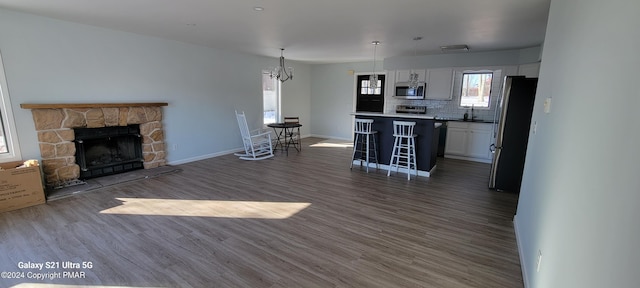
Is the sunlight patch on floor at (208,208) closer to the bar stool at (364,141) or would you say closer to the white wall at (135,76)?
the white wall at (135,76)

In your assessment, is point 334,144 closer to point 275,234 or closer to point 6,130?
point 275,234

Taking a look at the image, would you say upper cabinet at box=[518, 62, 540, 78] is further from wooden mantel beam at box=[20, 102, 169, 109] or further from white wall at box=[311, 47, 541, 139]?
A: wooden mantel beam at box=[20, 102, 169, 109]

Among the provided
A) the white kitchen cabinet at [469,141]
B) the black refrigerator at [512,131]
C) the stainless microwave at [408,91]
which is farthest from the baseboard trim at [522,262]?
the stainless microwave at [408,91]

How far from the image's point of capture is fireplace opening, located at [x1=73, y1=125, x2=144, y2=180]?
4.16 metres

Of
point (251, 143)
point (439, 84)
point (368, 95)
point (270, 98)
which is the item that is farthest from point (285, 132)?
point (439, 84)

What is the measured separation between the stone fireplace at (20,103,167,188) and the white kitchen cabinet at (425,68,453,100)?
18.6 ft

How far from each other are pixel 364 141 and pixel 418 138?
3.18 feet

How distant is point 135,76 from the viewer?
4.62 m

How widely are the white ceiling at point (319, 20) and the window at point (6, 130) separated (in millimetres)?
963

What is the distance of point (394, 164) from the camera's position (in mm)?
5000

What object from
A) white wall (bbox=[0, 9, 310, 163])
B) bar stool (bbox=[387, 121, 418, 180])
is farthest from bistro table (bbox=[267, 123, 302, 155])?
bar stool (bbox=[387, 121, 418, 180])

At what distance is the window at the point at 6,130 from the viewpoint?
3412 mm

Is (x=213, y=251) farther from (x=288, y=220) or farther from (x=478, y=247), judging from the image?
(x=478, y=247)

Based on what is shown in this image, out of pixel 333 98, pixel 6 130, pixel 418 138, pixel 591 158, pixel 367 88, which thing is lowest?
pixel 418 138
